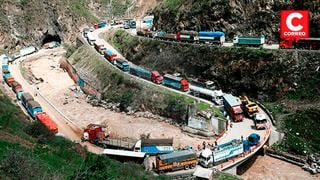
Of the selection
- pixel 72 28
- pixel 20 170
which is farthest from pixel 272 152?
pixel 72 28

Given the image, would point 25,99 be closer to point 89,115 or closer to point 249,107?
point 89,115

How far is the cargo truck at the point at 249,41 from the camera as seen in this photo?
72.6 meters

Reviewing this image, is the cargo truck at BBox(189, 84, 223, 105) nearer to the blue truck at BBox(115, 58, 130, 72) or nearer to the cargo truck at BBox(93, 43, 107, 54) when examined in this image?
the blue truck at BBox(115, 58, 130, 72)

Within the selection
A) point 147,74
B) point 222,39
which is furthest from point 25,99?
point 222,39

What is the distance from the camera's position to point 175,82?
76.2m

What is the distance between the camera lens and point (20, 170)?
30141mm

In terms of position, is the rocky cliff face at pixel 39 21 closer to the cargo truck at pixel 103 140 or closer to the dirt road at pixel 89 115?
the dirt road at pixel 89 115

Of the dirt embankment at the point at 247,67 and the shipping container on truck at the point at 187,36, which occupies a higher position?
the shipping container on truck at the point at 187,36

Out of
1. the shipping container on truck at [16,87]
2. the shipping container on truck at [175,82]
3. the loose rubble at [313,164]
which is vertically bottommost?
the loose rubble at [313,164]

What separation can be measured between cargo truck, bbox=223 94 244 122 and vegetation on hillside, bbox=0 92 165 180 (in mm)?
23449

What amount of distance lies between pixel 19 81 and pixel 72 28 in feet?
135

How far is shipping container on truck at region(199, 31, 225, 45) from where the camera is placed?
253ft

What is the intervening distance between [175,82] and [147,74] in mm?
7387

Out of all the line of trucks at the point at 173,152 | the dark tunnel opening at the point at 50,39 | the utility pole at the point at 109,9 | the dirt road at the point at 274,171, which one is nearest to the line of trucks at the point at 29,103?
the line of trucks at the point at 173,152
